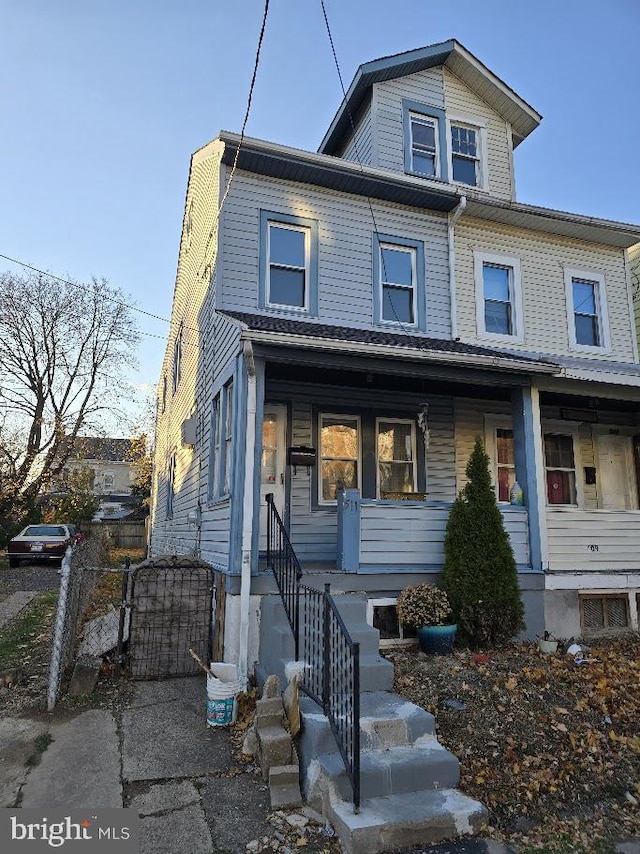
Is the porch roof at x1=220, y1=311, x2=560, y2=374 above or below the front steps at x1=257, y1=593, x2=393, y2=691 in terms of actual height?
above

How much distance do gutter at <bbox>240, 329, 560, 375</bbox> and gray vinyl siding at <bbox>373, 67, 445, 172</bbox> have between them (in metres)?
4.64

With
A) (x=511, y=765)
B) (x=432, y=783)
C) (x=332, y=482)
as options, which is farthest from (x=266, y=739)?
(x=332, y=482)

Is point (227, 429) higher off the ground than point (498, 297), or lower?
lower

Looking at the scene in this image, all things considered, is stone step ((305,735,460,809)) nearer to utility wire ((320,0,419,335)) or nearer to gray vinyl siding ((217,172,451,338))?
gray vinyl siding ((217,172,451,338))

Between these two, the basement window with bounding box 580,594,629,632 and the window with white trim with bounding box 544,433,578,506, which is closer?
the basement window with bounding box 580,594,629,632

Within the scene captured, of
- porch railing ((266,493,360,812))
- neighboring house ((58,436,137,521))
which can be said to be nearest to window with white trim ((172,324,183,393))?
porch railing ((266,493,360,812))

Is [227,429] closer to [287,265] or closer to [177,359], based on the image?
[287,265]

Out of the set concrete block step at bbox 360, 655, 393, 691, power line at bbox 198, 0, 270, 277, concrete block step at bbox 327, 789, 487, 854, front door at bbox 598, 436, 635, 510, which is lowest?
concrete block step at bbox 327, 789, 487, 854

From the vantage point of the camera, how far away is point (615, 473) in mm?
11000

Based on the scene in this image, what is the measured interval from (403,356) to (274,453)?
2.58 metres

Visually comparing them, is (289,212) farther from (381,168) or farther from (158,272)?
(158,272)

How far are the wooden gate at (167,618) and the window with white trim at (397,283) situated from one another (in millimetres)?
5238

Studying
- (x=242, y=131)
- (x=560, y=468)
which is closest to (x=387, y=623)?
(x=560, y=468)

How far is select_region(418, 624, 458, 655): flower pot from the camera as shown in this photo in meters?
6.50
